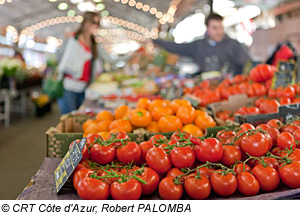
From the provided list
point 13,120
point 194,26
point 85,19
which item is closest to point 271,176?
point 85,19

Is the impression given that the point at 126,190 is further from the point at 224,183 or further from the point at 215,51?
the point at 215,51

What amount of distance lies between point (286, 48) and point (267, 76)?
2.01 metres

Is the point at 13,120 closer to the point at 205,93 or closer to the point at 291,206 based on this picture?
→ the point at 205,93

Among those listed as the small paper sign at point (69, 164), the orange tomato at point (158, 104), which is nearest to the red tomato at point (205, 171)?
the small paper sign at point (69, 164)

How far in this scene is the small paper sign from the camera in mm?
1317

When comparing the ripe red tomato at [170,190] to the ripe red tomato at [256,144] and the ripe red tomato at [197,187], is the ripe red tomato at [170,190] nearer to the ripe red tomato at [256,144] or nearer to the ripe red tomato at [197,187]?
the ripe red tomato at [197,187]

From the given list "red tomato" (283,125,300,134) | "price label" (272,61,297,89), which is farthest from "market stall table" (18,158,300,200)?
"price label" (272,61,297,89)

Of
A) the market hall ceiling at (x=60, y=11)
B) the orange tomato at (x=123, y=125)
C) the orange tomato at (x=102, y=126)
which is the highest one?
the market hall ceiling at (x=60, y=11)

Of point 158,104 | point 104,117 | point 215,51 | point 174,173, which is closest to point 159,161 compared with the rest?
point 174,173

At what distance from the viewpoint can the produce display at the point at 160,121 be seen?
6.95 feet

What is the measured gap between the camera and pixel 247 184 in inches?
49.5

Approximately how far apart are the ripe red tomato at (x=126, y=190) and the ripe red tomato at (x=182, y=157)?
22 cm

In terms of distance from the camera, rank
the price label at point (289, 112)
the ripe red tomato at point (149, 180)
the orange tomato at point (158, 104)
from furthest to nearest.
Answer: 1. the orange tomato at point (158, 104)
2. the price label at point (289, 112)
3. the ripe red tomato at point (149, 180)

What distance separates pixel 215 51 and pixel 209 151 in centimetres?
383
